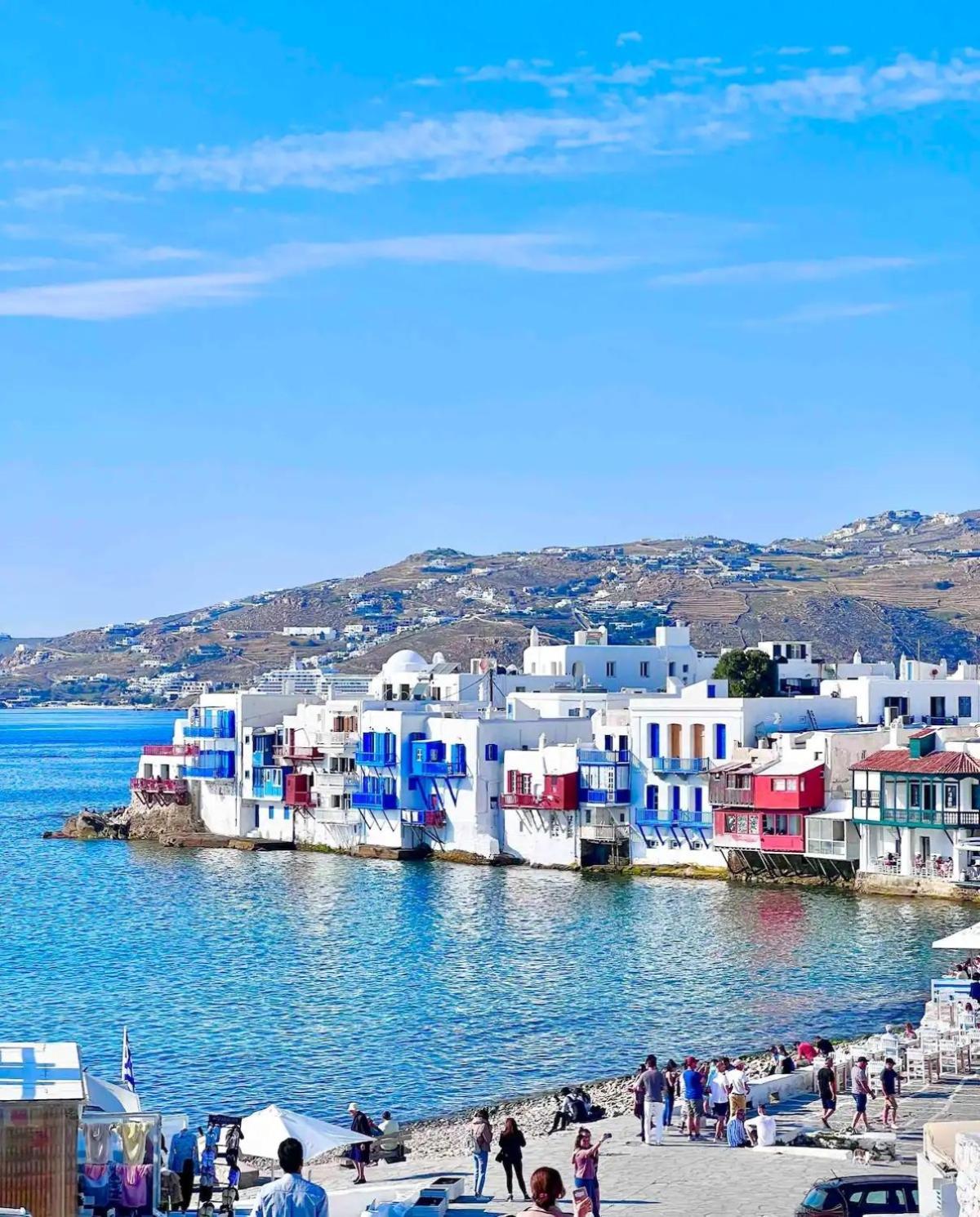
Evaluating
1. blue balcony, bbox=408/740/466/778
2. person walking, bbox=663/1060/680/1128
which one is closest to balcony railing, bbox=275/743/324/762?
blue balcony, bbox=408/740/466/778

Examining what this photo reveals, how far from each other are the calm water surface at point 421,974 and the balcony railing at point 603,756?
192 inches

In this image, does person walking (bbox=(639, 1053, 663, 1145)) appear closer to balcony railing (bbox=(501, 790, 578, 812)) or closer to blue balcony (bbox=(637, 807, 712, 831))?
blue balcony (bbox=(637, 807, 712, 831))

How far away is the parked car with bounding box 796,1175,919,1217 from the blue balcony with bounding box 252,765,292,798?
6331 centimetres

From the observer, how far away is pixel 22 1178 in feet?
65.5

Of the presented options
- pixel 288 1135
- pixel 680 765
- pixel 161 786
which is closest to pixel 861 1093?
pixel 288 1135

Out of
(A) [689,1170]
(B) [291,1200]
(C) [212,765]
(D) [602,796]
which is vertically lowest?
(A) [689,1170]

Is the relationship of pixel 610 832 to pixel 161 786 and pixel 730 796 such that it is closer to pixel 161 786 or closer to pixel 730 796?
pixel 730 796

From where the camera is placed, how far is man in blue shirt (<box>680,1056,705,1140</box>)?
90.9 ft

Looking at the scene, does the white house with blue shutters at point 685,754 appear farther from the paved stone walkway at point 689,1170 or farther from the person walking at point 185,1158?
the person walking at point 185,1158

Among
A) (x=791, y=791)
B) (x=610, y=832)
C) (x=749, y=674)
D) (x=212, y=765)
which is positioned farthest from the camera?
(x=749, y=674)

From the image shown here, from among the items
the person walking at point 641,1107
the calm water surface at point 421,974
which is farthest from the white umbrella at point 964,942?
the person walking at point 641,1107

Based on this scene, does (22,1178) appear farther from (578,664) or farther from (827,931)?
(578,664)

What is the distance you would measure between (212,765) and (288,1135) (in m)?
59.6

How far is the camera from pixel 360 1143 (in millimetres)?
27391
